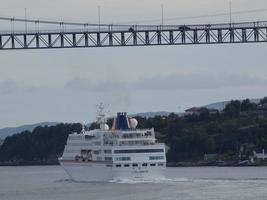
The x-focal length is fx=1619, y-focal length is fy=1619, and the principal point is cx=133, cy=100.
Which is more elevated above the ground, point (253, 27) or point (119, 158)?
point (253, 27)

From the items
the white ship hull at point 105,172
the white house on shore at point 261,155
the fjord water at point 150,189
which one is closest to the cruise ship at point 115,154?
the white ship hull at point 105,172

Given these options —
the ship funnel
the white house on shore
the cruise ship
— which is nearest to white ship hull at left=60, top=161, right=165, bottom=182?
the cruise ship

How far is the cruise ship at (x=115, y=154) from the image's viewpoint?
12588cm

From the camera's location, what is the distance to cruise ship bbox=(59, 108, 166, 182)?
126 metres

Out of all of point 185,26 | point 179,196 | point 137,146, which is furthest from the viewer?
point 137,146

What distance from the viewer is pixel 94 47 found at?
11781cm

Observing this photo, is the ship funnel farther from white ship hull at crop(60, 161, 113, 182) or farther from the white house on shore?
the white house on shore

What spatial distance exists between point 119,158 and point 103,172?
1987 millimetres

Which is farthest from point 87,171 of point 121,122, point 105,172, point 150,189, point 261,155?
point 261,155

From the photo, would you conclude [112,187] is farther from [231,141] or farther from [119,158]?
[231,141]

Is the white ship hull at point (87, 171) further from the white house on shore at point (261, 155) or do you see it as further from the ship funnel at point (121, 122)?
the white house on shore at point (261, 155)

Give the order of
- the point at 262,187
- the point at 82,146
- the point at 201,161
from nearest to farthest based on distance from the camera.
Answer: the point at 262,187 → the point at 82,146 → the point at 201,161

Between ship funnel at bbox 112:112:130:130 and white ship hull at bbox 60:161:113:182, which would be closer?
white ship hull at bbox 60:161:113:182

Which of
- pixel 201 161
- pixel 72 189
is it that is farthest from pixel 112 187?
pixel 201 161
